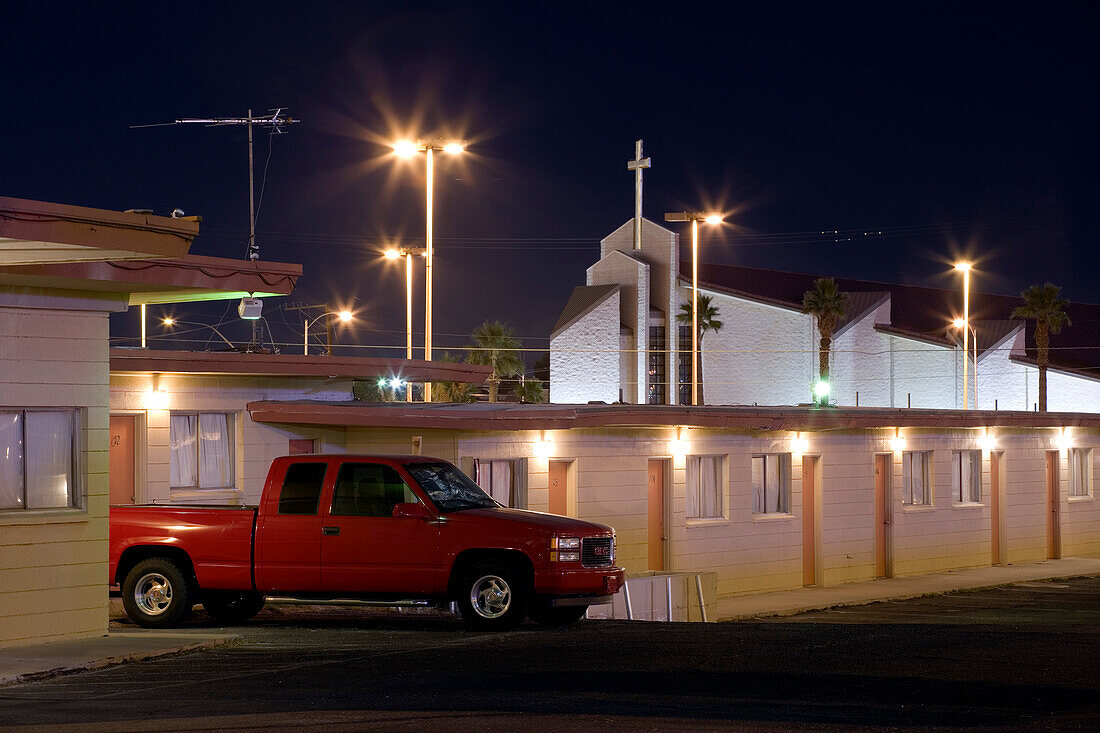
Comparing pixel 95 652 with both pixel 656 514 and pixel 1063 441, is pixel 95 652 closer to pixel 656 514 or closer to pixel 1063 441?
pixel 656 514

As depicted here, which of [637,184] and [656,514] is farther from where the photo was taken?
[637,184]

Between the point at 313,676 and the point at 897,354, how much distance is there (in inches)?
2198

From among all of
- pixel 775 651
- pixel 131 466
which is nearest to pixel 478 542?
pixel 775 651

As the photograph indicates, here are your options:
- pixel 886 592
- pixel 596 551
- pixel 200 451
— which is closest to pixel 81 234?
pixel 596 551

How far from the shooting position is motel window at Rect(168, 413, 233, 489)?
21391mm

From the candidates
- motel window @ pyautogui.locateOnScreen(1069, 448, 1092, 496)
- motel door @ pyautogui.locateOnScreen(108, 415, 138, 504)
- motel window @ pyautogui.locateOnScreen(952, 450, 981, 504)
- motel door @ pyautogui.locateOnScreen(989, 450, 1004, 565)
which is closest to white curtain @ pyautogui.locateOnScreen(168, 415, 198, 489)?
motel door @ pyautogui.locateOnScreen(108, 415, 138, 504)

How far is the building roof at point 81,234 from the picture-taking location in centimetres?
1031

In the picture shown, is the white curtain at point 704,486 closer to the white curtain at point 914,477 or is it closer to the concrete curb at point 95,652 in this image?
the white curtain at point 914,477

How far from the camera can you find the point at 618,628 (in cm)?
1437

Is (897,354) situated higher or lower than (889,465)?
higher

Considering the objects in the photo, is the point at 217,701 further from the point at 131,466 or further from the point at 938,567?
the point at 938,567

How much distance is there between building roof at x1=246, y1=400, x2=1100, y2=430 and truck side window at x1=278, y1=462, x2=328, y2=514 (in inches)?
199

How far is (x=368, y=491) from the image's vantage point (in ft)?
48.9

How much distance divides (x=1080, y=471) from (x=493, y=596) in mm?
26578
